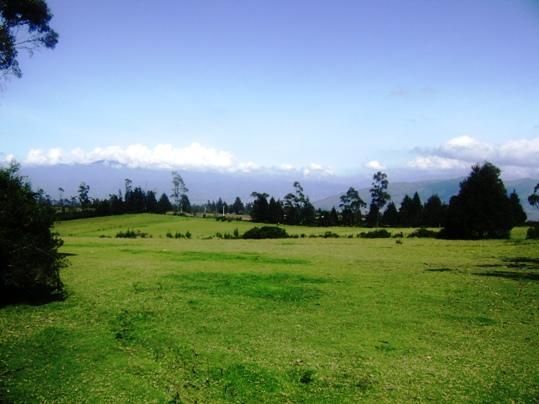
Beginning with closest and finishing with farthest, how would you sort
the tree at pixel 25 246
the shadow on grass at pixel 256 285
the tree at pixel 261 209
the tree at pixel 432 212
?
the tree at pixel 25 246 → the shadow on grass at pixel 256 285 → the tree at pixel 432 212 → the tree at pixel 261 209

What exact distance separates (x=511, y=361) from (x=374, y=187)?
11680 centimetres

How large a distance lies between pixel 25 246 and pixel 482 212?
191ft

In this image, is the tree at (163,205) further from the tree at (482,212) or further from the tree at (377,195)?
the tree at (482,212)

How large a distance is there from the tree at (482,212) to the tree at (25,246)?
184 feet

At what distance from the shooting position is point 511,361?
11625 mm

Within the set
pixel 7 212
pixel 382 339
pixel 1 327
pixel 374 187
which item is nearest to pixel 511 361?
pixel 382 339

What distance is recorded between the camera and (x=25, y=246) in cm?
1833

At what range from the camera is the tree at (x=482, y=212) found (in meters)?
61.2

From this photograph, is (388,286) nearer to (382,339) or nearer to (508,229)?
(382,339)

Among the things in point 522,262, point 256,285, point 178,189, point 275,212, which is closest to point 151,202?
point 178,189

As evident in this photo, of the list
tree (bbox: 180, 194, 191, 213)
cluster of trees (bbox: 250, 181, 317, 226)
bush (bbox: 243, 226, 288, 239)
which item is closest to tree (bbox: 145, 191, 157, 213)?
tree (bbox: 180, 194, 191, 213)

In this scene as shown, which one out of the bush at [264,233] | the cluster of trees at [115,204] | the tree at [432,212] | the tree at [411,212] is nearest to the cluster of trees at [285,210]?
the tree at [411,212]

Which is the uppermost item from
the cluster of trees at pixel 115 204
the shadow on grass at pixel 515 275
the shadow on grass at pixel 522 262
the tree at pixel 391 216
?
the cluster of trees at pixel 115 204

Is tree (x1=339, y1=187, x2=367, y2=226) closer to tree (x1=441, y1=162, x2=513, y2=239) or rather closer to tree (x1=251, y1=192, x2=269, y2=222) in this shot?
tree (x1=251, y1=192, x2=269, y2=222)
